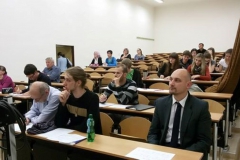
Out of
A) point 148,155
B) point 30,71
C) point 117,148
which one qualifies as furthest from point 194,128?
point 30,71

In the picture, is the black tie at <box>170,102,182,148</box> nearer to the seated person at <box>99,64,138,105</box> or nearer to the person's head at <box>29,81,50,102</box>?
the seated person at <box>99,64,138,105</box>

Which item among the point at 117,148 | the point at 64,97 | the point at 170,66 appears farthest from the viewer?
the point at 170,66

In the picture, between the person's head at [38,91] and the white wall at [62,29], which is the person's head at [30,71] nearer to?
the person's head at [38,91]

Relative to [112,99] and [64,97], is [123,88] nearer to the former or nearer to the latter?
[112,99]

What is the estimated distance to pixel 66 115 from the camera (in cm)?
249

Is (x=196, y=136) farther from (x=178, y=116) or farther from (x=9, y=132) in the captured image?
(x=9, y=132)

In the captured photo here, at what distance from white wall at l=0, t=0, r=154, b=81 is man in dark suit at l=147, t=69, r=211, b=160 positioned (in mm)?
6415

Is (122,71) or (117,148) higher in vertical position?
(122,71)

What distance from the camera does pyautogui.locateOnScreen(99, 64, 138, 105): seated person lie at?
3.35 meters

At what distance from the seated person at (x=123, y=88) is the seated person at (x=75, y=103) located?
0.92 meters

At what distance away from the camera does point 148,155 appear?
171cm

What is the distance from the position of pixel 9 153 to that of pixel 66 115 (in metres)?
0.99

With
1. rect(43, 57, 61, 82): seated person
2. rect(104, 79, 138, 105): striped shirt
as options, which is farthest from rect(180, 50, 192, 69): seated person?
rect(43, 57, 61, 82): seated person

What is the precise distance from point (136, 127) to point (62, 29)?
7.57m
